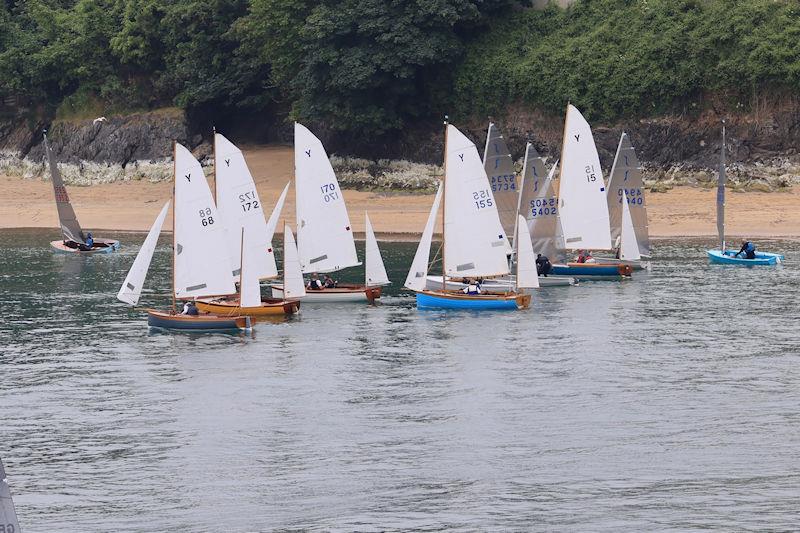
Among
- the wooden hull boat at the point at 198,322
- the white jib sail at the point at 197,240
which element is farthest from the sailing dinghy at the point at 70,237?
the wooden hull boat at the point at 198,322

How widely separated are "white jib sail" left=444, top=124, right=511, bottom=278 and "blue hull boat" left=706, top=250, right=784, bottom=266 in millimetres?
15589

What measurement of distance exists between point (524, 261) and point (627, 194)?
48.0 ft

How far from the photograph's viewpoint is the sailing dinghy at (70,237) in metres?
83.1

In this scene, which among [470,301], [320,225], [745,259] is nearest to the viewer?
[470,301]

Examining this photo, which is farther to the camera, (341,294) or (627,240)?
(627,240)

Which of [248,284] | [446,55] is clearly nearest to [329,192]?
[248,284]

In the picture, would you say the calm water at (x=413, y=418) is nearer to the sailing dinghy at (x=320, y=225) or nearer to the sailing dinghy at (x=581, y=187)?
the sailing dinghy at (x=320, y=225)

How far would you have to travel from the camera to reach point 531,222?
69500mm

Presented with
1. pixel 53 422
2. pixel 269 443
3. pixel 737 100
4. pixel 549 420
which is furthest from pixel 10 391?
pixel 737 100

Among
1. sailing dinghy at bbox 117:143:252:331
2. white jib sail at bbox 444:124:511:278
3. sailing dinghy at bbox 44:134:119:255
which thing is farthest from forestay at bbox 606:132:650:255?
sailing dinghy at bbox 44:134:119:255

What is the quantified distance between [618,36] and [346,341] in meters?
47.9

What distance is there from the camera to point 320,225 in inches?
2459

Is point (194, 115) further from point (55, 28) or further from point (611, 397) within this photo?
point (611, 397)

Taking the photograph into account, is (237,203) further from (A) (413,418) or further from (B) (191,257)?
(A) (413,418)
